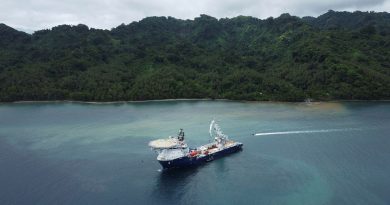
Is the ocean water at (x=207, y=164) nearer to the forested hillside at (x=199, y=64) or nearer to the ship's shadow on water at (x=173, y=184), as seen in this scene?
the ship's shadow on water at (x=173, y=184)

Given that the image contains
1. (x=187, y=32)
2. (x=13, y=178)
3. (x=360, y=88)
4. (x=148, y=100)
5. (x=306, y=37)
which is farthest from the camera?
(x=187, y=32)

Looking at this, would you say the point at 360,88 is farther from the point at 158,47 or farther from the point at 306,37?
the point at 158,47

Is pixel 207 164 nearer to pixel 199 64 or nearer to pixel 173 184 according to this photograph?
pixel 173 184

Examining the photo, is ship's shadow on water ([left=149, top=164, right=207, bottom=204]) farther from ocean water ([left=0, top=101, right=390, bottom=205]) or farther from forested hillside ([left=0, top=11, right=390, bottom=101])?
forested hillside ([left=0, top=11, right=390, bottom=101])

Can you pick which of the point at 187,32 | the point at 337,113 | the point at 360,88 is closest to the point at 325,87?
the point at 360,88

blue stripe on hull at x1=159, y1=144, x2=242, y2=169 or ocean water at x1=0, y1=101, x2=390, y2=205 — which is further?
blue stripe on hull at x1=159, y1=144, x2=242, y2=169

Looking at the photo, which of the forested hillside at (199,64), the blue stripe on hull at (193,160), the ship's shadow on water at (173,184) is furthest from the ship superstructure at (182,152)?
the forested hillside at (199,64)

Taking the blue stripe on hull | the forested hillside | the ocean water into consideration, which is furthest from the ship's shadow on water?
the forested hillside
